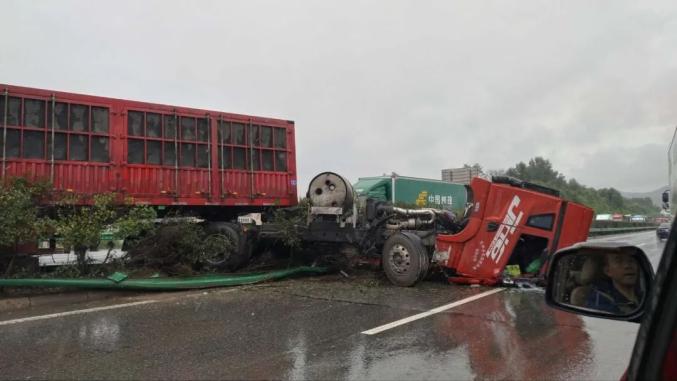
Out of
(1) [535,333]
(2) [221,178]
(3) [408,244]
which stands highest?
(2) [221,178]

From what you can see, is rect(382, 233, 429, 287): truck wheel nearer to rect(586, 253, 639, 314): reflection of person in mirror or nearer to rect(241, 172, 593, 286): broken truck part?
rect(241, 172, 593, 286): broken truck part

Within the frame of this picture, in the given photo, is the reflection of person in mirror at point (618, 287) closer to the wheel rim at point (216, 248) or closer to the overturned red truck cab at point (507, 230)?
the overturned red truck cab at point (507, 230)

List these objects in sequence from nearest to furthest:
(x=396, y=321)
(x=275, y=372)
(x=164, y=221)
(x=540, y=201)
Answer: (x=275, y=372), (x=396, y=321), (x=540, y=201), (x=164, y=221)

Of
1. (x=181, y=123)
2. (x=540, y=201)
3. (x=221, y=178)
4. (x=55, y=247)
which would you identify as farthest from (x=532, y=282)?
(x=55, y=247)

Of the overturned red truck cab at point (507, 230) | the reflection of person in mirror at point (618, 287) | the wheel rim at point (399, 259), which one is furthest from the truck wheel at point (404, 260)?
the reflection of person in mirror at point (618, 287)

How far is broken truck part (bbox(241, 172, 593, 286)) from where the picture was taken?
332 inches

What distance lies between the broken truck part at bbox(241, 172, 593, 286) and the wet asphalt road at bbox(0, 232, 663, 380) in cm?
90

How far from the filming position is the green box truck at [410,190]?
1755 cm

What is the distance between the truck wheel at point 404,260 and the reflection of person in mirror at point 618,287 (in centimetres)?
688

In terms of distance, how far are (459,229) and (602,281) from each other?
769cm

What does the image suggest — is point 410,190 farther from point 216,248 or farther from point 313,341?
point 313,341

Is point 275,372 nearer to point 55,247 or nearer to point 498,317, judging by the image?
point 498,317

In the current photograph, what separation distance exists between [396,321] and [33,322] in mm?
4396

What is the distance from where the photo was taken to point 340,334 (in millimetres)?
5723
